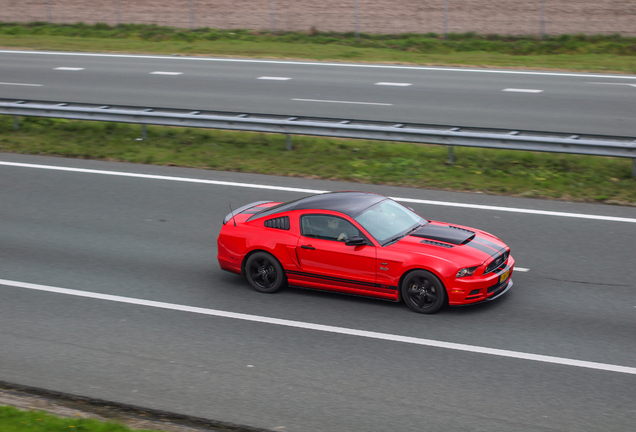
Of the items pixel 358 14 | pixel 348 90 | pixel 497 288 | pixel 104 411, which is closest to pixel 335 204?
pixel 497 288

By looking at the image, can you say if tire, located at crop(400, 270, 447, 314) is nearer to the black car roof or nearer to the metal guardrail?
the black car roof

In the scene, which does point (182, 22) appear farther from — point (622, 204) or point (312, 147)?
point (622, 204)

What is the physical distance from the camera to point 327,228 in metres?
9.49

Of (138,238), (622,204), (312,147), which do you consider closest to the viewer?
(138,238)

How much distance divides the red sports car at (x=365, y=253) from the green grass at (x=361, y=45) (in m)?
18.9

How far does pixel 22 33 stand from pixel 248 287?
31.9 metres

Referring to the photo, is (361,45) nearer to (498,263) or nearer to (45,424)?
(498,263)

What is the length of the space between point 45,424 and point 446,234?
538cm

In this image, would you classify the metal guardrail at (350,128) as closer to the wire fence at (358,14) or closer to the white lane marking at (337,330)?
the white lane marking at (337,330)

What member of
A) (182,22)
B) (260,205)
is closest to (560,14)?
(182,22)

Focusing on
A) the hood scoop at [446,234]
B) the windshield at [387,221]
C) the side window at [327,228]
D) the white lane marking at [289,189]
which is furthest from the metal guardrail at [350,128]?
the side window at [327,228]

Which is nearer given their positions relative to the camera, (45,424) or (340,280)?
(45,424)

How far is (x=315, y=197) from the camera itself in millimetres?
10109

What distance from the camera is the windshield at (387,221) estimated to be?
30.5 feet
